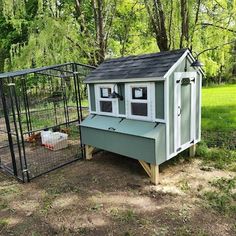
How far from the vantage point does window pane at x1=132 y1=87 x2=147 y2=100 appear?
444 cm

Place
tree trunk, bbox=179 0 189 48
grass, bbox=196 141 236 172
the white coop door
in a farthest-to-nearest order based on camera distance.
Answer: tree trunk, bbox=179 0 189 48 → grass, bbox=196 141 236 172 → the white coop door

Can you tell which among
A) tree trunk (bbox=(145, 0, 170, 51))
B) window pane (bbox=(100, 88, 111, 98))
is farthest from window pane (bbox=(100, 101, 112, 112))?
tree trunk (bbox=(145, 0, 170, 51))

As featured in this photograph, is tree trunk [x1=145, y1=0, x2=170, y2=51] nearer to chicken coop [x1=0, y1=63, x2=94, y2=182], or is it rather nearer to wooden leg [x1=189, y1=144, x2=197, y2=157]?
chicken coop [x1=0, y1=63, x2=94, y2=182]

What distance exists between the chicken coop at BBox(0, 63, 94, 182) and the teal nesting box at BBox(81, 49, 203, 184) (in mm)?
874

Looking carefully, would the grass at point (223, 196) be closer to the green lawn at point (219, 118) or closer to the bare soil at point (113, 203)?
the bare soil at point (113, 203)

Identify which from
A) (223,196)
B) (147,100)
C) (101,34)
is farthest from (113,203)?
(101,34)

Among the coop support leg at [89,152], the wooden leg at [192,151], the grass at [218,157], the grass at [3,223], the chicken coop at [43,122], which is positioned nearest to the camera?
the grass at [3,223]

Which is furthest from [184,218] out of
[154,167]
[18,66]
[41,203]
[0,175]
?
[18,66]

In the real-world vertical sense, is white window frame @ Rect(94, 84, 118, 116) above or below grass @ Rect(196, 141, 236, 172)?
above

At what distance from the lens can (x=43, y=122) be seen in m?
9.03

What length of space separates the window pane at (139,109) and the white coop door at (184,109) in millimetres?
571

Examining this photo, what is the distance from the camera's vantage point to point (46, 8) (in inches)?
343

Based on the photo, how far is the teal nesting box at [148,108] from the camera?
4.19 m

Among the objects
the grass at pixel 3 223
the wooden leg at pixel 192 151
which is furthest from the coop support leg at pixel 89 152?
the grass at pixel 3 223
